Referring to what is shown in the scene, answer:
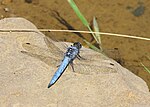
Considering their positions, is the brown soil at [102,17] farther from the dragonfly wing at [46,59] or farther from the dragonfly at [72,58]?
the dragonfly wing at [46,59]

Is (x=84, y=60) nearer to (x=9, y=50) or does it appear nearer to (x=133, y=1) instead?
(x=9, y=50)

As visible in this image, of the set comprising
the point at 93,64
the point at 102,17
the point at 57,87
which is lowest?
the point at 102,17

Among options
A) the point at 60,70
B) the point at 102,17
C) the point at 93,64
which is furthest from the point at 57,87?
the point at 102,17

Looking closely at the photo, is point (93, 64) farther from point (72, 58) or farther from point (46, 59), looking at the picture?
point (46, 59)

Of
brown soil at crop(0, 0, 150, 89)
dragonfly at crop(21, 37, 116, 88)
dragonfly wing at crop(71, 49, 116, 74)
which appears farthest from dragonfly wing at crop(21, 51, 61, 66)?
brown soil at crop(0, 0, 150, 89)

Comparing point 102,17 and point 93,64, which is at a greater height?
point 93,64

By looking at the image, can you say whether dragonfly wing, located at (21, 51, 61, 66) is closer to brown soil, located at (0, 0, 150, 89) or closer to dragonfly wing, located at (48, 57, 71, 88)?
dragonfly wing, located at (48, 57, 71, 88)
